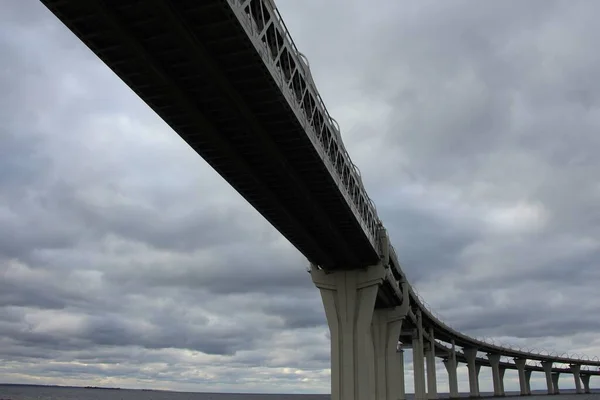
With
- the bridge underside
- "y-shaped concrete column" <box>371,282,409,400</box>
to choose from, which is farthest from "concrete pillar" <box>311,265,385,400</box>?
"y-shaped concrete column" <box>371,282,409,400</box>

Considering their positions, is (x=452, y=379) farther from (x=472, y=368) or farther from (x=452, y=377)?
(x=472, y=368)

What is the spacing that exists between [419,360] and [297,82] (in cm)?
7923

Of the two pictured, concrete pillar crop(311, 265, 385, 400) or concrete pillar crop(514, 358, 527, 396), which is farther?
concrete pillar crop(514, 358, 527, 396)

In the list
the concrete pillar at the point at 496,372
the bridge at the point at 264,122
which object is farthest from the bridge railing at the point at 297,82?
the concrete pillar at the point at 496,372

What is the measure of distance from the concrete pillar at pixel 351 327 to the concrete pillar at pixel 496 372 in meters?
114

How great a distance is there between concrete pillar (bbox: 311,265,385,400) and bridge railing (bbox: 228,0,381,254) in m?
14.2

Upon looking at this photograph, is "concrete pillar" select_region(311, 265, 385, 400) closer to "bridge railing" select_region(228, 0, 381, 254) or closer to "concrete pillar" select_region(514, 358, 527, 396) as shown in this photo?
"bridge railing" select_region(228, 0, 381, 254)

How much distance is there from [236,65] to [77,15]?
6031 mm

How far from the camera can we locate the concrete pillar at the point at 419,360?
315 ft

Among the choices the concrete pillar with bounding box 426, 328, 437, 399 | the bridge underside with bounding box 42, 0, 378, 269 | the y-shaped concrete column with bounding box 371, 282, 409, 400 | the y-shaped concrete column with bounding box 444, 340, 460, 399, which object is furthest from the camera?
the y-shaped concrete column with bounding box 444, 340, 460, 399

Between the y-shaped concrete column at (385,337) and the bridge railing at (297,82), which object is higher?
the bridge railing at (297,82)

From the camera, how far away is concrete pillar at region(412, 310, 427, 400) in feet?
315

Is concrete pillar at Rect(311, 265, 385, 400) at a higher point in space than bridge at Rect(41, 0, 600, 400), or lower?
lower

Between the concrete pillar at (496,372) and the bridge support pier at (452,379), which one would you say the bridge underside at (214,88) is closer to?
the bridge support pier at (452,379)
